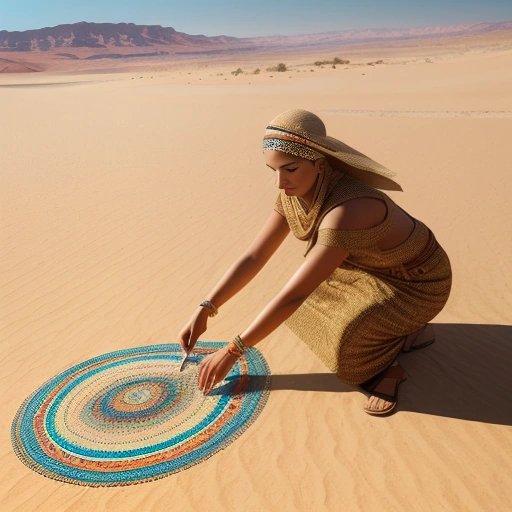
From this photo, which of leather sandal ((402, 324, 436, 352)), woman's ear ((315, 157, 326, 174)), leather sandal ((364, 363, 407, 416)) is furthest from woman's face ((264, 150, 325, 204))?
leather sandal ((402, 324, 436, 352))

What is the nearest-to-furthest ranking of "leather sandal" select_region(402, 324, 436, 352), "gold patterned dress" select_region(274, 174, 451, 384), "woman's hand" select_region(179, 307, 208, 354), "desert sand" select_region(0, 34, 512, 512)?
"desert sand" select_region(0, 34, 512, 512) → "gold patterned dress" select_region(274, 174, 451, 384) → "woman's hand" select_region(179, 307, 208, 354) → "leather sandal" select_region(402, 324, 436, 352)

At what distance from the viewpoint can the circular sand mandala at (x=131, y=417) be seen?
2.97 m

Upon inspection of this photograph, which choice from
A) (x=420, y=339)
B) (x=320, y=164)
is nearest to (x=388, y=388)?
(x=420, y=339)

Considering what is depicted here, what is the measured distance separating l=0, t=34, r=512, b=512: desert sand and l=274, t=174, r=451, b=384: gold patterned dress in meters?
0.29

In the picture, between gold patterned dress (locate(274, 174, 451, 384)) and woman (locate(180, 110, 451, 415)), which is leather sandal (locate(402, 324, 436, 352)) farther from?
gold patterned dress (locate(274, 174, 451, 384))

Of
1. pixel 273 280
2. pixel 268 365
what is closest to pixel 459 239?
pixel 273 280

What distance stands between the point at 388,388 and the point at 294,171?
1387 millimetres

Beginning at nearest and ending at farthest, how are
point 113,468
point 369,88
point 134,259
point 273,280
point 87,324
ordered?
point 113,468 < point 87,324 < point 273,280 < point 134,259 < point 369,88

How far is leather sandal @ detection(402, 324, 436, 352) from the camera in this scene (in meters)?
3.80

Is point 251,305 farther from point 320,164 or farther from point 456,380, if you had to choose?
point 320,164

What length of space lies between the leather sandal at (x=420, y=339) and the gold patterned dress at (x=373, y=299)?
0.34 m

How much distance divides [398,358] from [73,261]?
397 centimetres

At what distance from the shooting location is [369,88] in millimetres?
25922

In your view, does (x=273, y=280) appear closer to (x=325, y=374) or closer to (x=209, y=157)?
(x=325, y=374)
